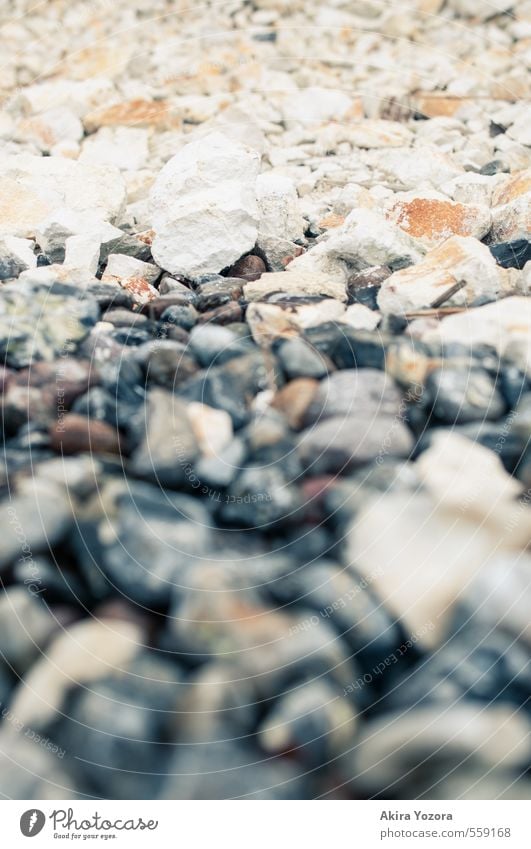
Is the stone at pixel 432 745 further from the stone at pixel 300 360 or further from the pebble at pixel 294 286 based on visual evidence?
the pebble at pixel 294 286

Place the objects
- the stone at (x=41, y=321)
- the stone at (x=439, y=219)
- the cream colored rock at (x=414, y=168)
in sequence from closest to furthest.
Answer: the stone at (x=41, y=321), the stone at (x=439, y=219), the cream colored rock at (x=414, y=168)

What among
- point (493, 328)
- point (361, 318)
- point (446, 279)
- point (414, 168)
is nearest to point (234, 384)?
point (361, 318)

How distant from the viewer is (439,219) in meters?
3.14

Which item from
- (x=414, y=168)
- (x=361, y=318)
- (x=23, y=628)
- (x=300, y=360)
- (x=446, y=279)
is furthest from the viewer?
(x=414, y=168)

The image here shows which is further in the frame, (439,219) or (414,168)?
(414,168)

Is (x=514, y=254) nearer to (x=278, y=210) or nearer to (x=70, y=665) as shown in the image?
(x=278, y=210)

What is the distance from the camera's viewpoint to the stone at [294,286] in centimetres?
264

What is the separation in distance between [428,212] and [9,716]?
2.51m

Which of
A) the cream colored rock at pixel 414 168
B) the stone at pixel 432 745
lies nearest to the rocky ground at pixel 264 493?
the stone at pixel 432 745

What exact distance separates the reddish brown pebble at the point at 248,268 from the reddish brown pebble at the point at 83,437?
113 centimetres

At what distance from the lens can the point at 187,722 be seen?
1579 millimetres

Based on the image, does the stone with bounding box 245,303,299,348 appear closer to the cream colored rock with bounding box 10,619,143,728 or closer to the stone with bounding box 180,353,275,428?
the stone with bounding box 180,353,275,428
